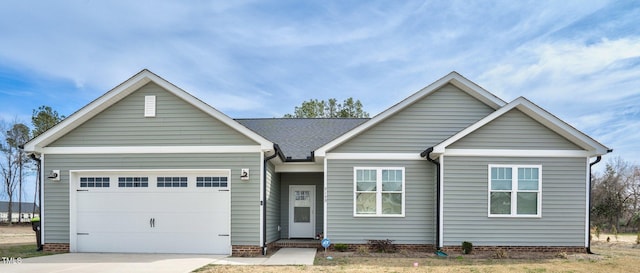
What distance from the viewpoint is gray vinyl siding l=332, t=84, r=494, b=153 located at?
14148 mm

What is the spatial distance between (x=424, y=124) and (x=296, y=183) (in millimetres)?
5094

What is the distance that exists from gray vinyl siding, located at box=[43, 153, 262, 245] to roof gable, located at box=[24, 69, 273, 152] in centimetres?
51

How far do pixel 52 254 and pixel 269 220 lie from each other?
5.90m

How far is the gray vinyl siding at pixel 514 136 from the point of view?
13.5 meters

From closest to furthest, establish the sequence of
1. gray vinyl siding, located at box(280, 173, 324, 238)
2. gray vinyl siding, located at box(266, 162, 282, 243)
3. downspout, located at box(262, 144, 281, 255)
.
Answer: downspout, located at box(262, 144, 281, 255) < gray vinyl siding, located at box(266, 162, 282, 243) < gray vinyl siding, located at box(280, 173, 324, 238)

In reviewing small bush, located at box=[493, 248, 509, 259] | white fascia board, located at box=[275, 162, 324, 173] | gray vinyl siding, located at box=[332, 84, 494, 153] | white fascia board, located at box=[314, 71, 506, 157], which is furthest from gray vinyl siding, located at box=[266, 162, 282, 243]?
small bush, located at box=[493, 248, 509, 259]

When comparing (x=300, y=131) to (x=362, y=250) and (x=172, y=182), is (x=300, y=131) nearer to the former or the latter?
(x=172, y=182)

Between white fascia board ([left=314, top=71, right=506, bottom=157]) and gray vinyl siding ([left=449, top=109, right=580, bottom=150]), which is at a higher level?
white fascia board ([left=314, top=71, right=506, bottom=157])

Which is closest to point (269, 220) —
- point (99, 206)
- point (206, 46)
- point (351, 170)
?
point (351, 170)

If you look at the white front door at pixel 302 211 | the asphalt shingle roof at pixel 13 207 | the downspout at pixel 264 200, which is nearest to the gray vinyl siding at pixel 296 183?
the white front door at pixel 302 211

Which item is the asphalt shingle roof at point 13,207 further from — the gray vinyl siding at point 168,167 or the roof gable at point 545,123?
the roof gable at point 545,123

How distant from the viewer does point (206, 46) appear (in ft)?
50.8

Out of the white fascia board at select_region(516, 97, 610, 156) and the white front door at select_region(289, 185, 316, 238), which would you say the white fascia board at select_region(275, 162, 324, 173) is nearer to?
the white front door at select_region(289, 185, 316, 238)

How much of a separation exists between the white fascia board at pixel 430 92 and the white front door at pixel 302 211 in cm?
349
